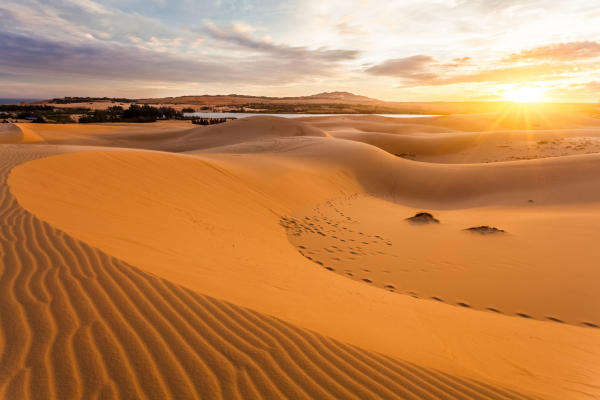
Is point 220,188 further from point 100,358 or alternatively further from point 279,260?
point 100,358

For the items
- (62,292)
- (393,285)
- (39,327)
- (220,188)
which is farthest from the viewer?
(220,188)

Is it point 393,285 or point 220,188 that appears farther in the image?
point 220,188

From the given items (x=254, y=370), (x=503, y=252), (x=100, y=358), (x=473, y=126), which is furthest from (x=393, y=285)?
(x=473, y=126)

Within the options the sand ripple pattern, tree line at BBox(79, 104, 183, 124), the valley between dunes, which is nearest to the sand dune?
tree line at BBox(79, 104, 183, 124)

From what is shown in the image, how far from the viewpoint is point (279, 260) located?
5.66 meters

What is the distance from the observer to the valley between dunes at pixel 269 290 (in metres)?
2.21

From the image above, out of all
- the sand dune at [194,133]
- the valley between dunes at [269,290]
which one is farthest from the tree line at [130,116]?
the valley between dunes at [269,290]

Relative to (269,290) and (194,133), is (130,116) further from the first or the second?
(269,290)

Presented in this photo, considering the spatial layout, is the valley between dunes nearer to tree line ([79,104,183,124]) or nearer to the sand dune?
the sand dune

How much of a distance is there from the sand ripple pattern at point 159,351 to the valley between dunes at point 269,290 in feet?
0.04

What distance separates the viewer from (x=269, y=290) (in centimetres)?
389

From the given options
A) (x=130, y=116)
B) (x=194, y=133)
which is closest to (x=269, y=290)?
(x=194, y=133)

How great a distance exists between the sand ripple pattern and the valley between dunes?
0.01 meters

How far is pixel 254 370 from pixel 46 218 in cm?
388
